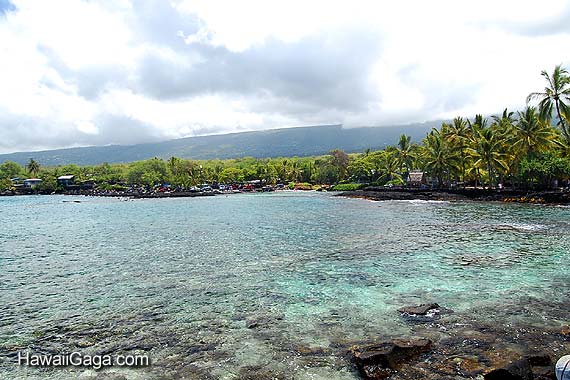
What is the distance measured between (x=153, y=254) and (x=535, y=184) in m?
59.6

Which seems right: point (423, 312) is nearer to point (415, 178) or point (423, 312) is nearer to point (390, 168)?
point (415, 178)

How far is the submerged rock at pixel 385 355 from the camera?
8242mm

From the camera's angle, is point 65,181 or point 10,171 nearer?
point 65,181

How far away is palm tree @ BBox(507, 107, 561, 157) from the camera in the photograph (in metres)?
50.3

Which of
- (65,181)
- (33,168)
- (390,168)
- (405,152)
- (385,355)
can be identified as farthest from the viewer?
(33,168)

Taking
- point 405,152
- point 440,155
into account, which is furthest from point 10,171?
point 440,155

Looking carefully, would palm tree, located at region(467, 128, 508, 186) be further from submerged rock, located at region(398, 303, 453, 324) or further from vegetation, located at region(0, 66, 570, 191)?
submerged rock, located at region(398, 303, 453, 324)

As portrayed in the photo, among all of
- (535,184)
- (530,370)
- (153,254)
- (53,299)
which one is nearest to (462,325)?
(530,370)

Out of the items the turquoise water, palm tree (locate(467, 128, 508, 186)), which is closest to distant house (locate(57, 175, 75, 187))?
the turquoise water

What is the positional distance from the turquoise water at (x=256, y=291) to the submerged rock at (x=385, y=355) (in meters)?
0.44

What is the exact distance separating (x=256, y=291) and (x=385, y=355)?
729cm

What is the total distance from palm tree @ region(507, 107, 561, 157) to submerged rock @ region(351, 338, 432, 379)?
5076 cm

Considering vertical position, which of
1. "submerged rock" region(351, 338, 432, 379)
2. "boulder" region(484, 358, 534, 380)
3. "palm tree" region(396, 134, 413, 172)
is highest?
"palm tree" region(396, 134, 413, 172)

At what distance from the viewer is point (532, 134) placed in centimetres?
5122
